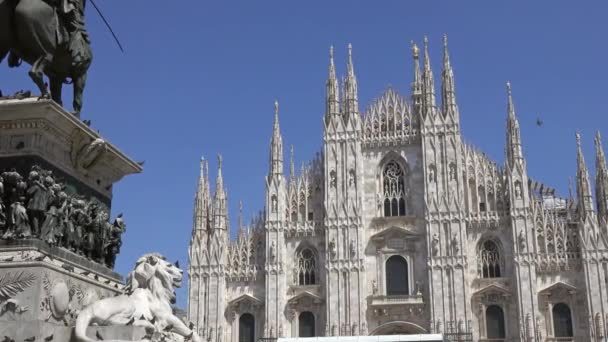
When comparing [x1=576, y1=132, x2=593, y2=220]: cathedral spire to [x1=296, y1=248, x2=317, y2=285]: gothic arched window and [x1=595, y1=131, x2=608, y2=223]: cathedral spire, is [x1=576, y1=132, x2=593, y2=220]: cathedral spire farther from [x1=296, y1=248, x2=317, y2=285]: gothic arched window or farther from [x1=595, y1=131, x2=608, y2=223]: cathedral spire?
[x1=296, y1=248, x2=317, y2=285]: gothic arched window

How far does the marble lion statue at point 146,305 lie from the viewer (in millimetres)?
6309

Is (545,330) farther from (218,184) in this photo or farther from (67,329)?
(67,329)

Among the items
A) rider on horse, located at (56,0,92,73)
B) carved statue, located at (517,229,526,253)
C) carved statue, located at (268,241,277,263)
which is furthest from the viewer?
carved statue, located at (268,241,277,263)

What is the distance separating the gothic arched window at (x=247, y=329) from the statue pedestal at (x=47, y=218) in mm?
33900

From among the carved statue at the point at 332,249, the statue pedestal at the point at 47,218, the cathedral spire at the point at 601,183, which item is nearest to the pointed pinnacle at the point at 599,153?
the cathedral spire at the point at 601,183

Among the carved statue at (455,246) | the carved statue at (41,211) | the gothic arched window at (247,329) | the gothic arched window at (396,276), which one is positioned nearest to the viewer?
the carved statue at (41,211)

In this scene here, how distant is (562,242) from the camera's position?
127 ft

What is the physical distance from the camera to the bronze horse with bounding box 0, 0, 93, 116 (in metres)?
6.96

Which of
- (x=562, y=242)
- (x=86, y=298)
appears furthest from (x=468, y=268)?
(x=86, y=298)

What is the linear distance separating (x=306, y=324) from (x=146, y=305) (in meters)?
34.7

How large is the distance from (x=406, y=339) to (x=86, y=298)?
29.1 metres

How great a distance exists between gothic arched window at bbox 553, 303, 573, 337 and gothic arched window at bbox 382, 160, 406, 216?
9072 millimetres

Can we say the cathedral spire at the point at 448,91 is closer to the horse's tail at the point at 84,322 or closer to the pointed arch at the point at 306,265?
the pointed arch at the point at 306,265

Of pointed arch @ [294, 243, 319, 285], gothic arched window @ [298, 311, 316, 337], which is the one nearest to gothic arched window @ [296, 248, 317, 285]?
pointed arch @ [294, 243, 319, 285]
